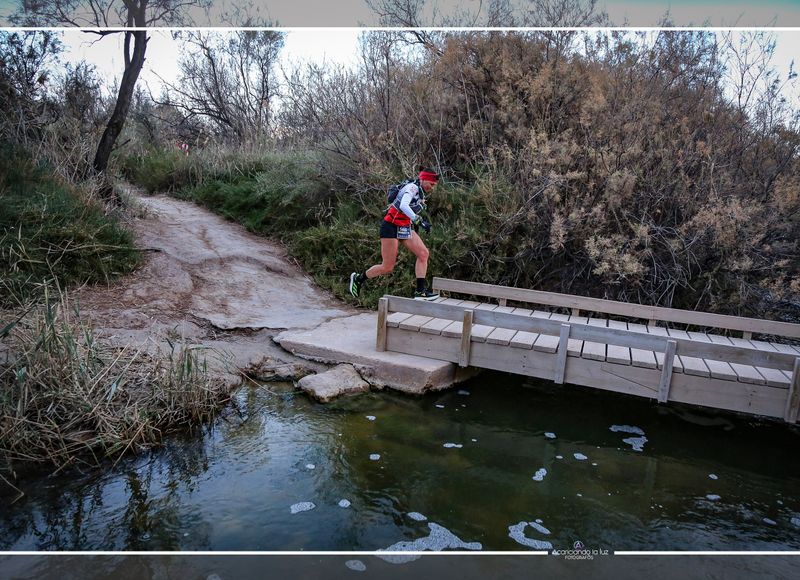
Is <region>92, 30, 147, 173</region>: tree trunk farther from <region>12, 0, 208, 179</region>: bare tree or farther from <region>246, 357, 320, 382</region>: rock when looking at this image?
<region>246, 357, 320, 382</region>: rock

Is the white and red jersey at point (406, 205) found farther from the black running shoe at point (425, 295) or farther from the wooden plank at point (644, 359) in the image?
the wooden plank at point (644, 359)

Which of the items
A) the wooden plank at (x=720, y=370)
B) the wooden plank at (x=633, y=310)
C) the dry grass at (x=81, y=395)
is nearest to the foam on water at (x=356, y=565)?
the dry grass at (x=81, y=395)

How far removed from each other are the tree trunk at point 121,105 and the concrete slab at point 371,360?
465 cm

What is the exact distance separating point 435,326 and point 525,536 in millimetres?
2804

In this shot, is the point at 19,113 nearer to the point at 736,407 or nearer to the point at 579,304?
the point at 579,304

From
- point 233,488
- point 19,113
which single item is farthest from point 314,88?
point 233,488

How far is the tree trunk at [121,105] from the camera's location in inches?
351

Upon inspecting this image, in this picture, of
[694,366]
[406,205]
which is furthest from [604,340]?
[406,205]

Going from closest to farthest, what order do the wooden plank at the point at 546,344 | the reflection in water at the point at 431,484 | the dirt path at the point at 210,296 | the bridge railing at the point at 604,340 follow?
the reflection in water at the point at 431,484
the bridge railing at the point at 604,340
the wooden plank at the point at 546,344
the dirt path at the point at 210,296

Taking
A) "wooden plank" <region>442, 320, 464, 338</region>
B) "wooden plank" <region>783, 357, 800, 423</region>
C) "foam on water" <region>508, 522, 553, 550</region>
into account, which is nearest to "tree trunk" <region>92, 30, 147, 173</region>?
"wooden plank" <region>442, 320, 464, 338</region>

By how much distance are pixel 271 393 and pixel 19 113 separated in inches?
224

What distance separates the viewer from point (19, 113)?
325 inches

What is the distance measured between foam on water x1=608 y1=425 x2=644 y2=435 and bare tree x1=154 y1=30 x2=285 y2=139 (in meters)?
9.17

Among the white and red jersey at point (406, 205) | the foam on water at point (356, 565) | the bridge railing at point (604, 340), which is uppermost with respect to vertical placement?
the white and red jersey at point (406, 205)
